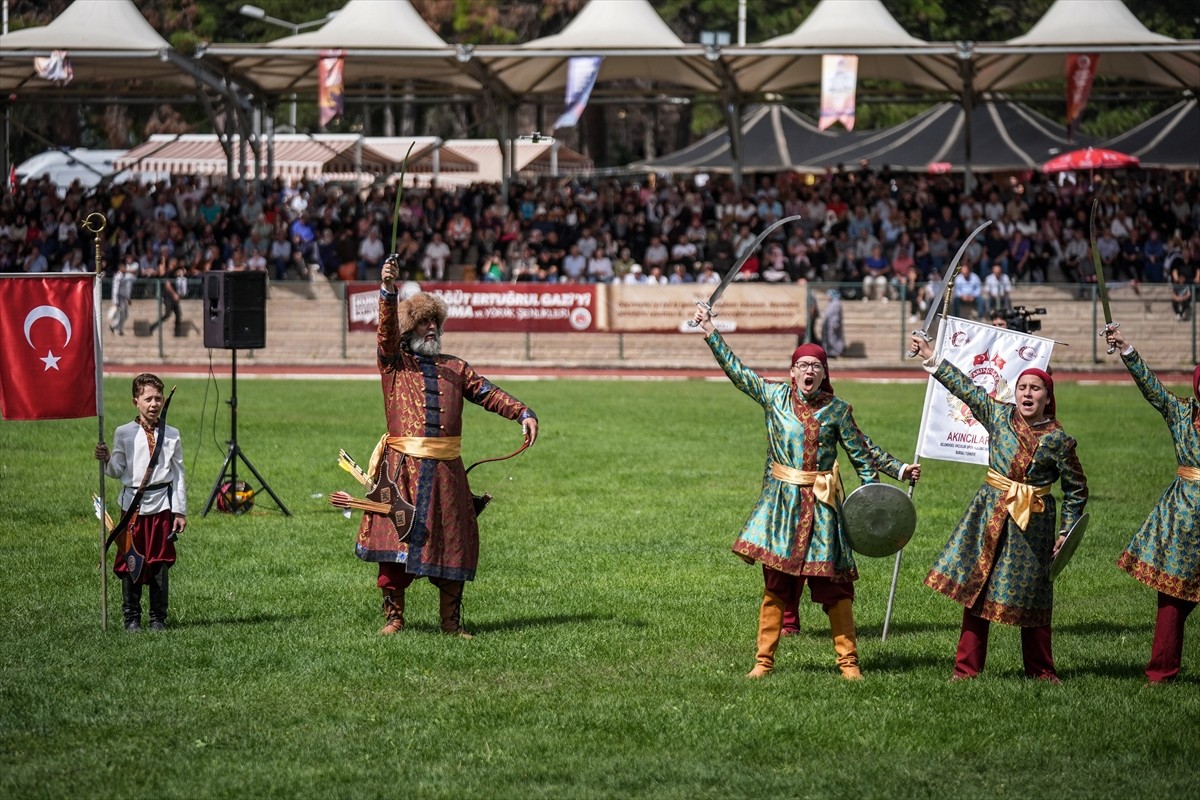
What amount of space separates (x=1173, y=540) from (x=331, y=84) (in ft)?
84.5

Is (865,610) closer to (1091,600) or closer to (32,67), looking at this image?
(1091,600)

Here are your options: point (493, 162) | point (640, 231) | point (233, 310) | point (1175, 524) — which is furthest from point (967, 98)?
point (1175, 524)

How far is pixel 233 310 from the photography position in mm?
12805

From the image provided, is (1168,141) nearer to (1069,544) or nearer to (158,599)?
(1069,544)

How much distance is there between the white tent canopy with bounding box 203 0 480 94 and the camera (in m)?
31.5

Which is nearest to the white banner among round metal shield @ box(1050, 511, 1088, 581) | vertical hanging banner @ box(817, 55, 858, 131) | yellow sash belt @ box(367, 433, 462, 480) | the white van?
round metal shield @ box(1050, 511, 1088, 581)

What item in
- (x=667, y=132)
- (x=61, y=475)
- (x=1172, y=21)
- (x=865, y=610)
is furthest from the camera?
(x=667, y=132)

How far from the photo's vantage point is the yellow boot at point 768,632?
Answer: 7.61 m

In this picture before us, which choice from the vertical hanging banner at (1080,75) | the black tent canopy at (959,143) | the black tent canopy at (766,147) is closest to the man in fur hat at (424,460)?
the vertical hanging banner at (1080,75)

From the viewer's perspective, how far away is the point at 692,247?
1239 inches

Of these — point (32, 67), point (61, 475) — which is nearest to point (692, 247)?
point (32, 67)

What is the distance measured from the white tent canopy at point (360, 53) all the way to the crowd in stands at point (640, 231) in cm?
269

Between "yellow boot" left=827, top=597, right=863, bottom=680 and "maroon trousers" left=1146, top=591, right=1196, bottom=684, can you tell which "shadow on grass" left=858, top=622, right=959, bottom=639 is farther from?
"maroon trousers" left=1146, top=591, right=1196, bottom=684

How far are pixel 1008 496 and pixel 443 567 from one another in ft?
10.1
